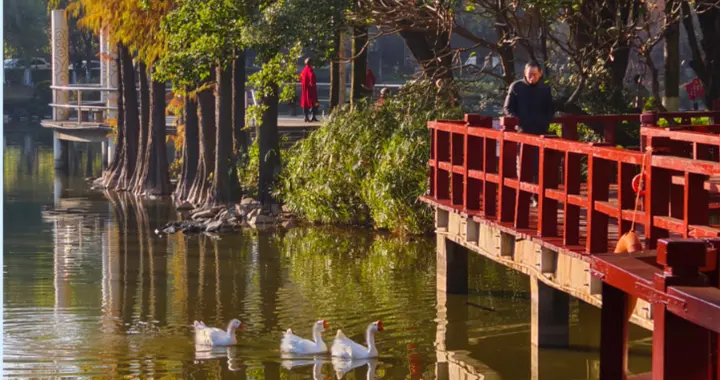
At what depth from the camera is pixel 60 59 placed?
4403cm

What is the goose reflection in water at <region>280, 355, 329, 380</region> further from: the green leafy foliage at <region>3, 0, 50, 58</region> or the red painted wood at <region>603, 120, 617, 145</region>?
the green leafy foliage at <region>3, 0, 50, 58</region>

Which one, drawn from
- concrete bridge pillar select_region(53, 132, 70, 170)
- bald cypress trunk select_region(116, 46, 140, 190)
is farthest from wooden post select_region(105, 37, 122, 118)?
concrete bridge pillar select_region(53, 132, 70, 170)

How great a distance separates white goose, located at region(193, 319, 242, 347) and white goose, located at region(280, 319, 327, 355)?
65 cm

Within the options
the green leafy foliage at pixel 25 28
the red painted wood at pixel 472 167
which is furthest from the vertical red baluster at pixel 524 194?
the green leafy foliage at pixel 25 28

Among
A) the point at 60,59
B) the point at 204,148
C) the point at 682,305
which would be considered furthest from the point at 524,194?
the point at 60,59

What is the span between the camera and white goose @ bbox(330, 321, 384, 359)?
47.6 feet

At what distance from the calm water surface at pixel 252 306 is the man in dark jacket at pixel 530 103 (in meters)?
2.29

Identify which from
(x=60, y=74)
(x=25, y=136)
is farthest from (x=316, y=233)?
(x=25, y=136)

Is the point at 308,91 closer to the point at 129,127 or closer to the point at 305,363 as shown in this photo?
the point at 129,127

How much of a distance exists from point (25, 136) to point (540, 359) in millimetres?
48419

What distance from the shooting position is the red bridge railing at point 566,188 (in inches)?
442

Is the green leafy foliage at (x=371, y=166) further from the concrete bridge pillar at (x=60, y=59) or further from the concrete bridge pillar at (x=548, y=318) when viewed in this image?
the concrete bridge pillar at (x=60, y=59)

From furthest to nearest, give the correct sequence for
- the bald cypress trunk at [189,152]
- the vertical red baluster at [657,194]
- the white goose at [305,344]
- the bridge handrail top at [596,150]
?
the bald cypress trunk at [189,152] < the white goose at [305,344] < the vertical red baluster at [657,194] < the bridge handrail top at [596,150]

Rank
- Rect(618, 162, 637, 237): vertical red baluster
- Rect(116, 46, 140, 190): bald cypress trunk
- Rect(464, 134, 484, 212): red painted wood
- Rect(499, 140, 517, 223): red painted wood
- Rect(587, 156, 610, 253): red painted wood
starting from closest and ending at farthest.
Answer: Rect(618, 162, 637, 237): vertical red baluster
Rect(587, 156, 610, 253): red painted wood
Rect(499, 140, 517, 223): red painted wood
Rect(464, 134, 484, 212): red painted wood
Rect(116, 46, 140, 190): bald cypress trunk
